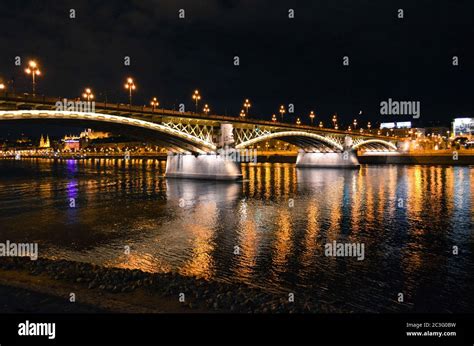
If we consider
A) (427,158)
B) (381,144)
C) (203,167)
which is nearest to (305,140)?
(203,167)

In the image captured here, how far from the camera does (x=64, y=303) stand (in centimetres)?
826

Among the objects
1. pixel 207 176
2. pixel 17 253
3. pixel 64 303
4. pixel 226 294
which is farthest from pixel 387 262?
pixel 207 176

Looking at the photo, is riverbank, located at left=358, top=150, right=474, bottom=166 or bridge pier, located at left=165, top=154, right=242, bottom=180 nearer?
bridge pier, located at left=165, top=154, right=242, bottom=180

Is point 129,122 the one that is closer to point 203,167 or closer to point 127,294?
point 203,167

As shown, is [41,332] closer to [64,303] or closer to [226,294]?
[64,303]

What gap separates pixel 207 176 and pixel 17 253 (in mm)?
38329

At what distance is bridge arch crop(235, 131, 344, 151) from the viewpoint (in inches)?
2420

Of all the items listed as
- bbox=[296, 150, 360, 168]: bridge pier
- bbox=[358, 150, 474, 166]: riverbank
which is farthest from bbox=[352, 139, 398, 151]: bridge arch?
bbox=[296, 150, 360, 168]: bridge pier

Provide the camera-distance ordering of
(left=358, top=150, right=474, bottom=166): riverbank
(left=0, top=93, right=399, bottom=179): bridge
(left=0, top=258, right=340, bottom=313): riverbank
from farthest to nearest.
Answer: (left=358, top=150, right=474, bottom=166): riverbank → (left=0, top=93, right=399, bottom=179): bridge → (left=0, top=258, right=340, bottom=313): riverbank

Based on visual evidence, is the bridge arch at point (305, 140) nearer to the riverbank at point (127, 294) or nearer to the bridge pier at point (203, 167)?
the bridge pier at point (203, 167)

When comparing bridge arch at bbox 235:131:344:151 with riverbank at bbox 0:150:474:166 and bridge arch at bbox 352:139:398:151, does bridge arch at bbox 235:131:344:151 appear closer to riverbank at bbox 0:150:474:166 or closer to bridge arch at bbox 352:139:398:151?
bridge arch at bbox 352:139:398:151

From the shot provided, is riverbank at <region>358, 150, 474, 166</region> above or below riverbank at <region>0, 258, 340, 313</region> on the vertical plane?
above

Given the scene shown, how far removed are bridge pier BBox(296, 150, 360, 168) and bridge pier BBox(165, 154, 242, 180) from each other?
37941 millimetres

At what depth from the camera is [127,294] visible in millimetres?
8945
